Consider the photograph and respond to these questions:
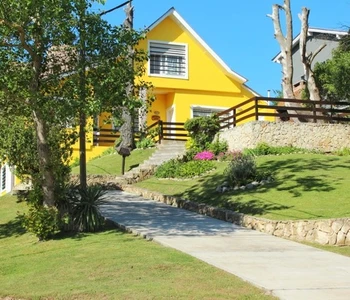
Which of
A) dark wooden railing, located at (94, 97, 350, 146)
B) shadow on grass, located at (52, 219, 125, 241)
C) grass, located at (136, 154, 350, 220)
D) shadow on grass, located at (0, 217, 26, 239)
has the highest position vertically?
dark wooden railing, located at (94, 97, 350, 146)

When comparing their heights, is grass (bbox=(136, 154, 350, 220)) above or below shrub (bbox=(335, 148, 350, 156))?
below

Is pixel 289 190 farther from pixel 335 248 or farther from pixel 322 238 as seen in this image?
pixel 335 248

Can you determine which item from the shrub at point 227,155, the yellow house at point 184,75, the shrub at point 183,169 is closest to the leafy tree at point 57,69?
the shrub at point 183,169

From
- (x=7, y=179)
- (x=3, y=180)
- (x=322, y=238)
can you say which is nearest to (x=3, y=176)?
(x=3, y=180)

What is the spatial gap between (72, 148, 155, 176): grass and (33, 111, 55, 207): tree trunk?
1143cm

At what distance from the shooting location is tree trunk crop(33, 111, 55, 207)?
1204cm

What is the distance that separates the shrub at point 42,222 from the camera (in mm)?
11305

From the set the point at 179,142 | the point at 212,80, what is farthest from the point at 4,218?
the point at 212,80

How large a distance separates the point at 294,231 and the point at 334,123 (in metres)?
14.3

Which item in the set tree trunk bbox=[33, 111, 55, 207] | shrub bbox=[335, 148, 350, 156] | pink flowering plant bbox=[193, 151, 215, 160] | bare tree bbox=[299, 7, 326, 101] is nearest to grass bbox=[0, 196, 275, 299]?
tree trunk bbox=[33, 111, 55, 207]

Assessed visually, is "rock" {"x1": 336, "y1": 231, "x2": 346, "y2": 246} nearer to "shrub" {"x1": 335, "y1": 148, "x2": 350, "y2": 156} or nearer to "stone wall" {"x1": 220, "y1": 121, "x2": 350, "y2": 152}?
"stone wall" {"x1": 220, "y1": 121, "x2": 350, "y2": 152}

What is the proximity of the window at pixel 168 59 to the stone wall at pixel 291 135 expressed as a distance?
31.9 ft

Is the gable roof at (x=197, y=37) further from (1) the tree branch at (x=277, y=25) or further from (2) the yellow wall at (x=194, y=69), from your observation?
(1) the tree branch at (x=277, y=25)

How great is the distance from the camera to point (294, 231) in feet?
37.4
